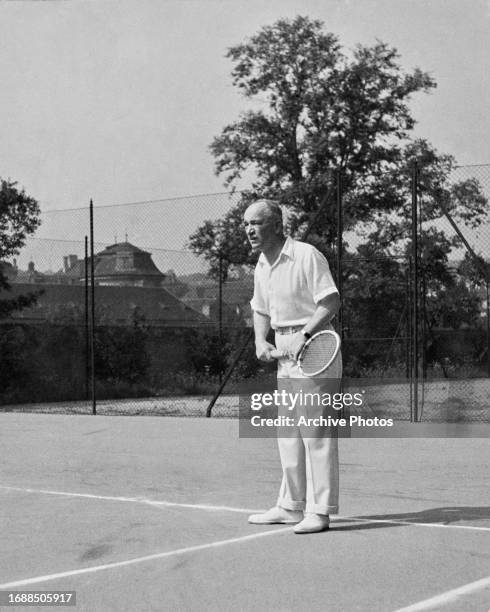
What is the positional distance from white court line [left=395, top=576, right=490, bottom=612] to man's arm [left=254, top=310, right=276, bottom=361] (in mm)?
1915

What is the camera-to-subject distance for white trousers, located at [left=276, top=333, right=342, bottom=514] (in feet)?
21.4

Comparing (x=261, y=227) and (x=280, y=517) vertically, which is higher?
(x=261, y=227)

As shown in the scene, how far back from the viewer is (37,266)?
21.6m

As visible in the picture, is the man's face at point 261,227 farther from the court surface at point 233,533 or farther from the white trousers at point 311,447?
the court surface at point 233,533

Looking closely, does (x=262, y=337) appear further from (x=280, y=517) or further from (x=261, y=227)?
(x=280, y=517)

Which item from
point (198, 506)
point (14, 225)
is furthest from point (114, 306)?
point (198, 506)

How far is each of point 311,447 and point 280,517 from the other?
54 centimetres

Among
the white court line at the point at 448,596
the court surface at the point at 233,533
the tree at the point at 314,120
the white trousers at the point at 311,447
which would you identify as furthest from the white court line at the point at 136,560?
the tree at the point at 314,120

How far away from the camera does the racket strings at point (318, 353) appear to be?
6.39 m

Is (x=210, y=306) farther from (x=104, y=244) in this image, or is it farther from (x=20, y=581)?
(x=20, y=581)

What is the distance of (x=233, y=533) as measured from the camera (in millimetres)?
6594

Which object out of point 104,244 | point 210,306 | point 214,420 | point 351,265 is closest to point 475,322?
point 351,265

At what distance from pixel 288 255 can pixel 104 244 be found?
13.2 metres

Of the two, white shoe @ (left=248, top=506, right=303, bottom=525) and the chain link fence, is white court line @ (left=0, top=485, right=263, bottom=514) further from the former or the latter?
the chain link fence
